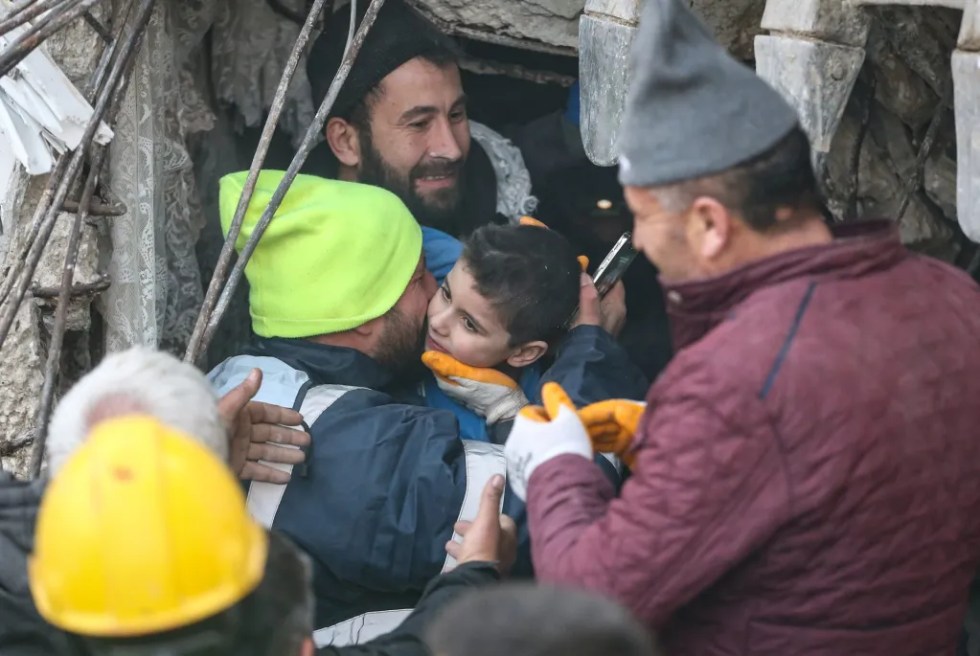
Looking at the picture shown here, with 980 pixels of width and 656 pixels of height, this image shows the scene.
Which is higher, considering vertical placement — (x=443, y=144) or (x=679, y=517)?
(x=679, y=517)

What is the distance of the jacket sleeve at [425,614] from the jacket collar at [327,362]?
0.79 metres

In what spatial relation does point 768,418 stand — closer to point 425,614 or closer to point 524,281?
point 425,614

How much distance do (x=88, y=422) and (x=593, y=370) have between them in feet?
4.05

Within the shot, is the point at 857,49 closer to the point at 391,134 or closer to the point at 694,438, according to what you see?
the point at 694,438

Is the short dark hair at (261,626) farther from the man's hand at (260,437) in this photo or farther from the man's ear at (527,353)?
the man's ear at (527,353)

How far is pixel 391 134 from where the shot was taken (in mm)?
3594

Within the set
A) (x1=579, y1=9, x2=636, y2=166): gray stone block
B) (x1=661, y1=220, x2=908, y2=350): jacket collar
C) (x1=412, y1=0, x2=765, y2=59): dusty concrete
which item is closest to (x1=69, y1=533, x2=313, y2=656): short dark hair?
(x1=661, y1=220, x2=908, y2=350): jacket collar

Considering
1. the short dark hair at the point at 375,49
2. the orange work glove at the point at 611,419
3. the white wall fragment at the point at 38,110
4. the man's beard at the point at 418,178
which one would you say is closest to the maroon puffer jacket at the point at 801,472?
the orange work glove at the point at 611,419

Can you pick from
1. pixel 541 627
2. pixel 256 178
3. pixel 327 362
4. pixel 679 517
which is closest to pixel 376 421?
pixel 327 362

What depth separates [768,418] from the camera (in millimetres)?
1602

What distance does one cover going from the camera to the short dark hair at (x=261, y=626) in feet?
4.57

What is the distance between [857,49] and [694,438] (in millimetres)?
1177

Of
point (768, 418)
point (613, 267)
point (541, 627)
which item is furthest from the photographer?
point (613, 267)

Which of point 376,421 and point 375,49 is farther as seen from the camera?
point 375,49
